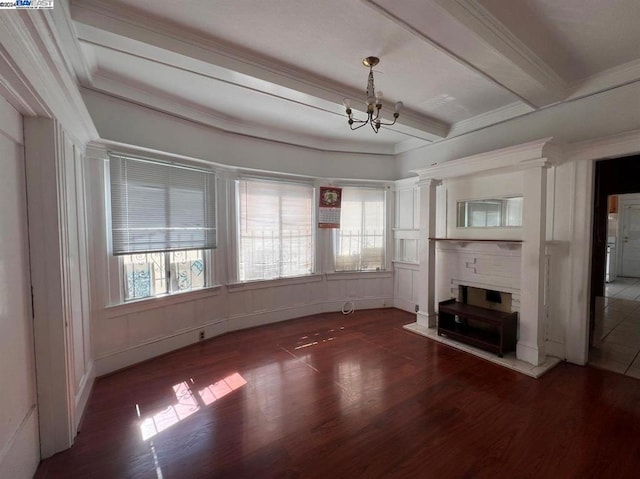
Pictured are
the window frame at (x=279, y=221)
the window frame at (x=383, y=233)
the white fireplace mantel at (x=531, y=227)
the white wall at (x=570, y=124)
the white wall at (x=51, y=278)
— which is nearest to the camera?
the white wall at (x=51, y=278)

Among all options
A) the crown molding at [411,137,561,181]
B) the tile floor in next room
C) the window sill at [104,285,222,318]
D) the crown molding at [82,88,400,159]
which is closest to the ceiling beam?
the crown molding at [411,137,561,181]

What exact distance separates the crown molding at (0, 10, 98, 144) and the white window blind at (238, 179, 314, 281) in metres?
2.43

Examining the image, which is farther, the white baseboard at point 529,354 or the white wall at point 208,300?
the white baseboard at point 529,354

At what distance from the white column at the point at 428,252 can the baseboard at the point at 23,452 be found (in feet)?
14.0

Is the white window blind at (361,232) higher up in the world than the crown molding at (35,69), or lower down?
lower down

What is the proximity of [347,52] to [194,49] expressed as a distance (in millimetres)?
1303

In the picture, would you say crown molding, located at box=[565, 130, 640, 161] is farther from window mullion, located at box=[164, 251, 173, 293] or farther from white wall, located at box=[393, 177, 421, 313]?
window mullion, located at box=[164, 251, 173, 293]

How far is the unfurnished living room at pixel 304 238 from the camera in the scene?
71.9 inches

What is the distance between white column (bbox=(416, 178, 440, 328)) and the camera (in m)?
4.20

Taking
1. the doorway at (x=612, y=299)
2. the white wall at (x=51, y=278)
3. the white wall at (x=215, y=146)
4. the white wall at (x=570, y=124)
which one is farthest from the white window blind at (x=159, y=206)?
the doorway at (x=612, y=299)

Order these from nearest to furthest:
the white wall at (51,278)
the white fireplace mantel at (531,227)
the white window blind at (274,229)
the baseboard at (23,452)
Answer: the baseboard at (23,452)
the white wall at (51,278)
the white fireplace mantel at (531,227)
the white window blind at (274,229)

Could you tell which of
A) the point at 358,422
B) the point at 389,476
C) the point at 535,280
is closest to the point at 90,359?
the point at 358,422

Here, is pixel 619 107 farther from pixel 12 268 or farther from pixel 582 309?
A: pixel 12 268

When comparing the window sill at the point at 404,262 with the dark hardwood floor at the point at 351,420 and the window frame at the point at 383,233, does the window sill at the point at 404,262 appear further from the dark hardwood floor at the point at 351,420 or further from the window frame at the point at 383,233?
the dark hardwood floor at the point at 351,420
